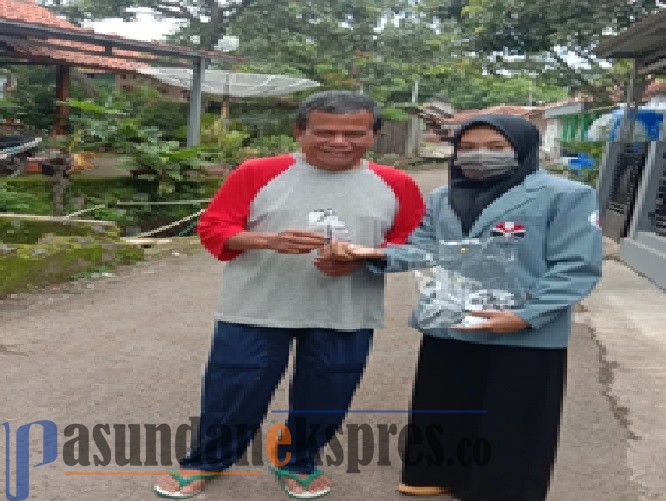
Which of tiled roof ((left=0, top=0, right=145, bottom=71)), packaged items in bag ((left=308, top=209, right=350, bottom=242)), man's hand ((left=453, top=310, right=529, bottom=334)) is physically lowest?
man's hand ((left=453, top=310, right=529, bottom=334))

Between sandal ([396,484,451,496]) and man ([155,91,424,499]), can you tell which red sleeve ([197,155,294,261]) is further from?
sandal ([396,484,451,496])

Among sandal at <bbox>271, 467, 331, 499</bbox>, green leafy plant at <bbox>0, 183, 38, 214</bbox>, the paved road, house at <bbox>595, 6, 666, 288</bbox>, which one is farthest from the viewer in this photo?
green leafy plant at <bbox>0, 183, 38, 214</bbox>

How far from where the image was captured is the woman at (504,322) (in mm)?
2541

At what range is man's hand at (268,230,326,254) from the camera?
8.48 ft

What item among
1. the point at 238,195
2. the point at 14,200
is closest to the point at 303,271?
the point at 238,195

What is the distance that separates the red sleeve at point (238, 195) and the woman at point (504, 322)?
0.35m

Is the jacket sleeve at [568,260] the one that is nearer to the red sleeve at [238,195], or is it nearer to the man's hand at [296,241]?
the man's hand at [296,241]

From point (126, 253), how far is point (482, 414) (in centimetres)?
553

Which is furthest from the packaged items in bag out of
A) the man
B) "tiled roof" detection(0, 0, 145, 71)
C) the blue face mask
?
"tiled roof" detection(0, 0, 145, 71)

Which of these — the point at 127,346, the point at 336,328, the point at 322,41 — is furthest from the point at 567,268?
the point at 322,41

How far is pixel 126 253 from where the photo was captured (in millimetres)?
7691

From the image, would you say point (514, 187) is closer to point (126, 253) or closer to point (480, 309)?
point (480, 309)

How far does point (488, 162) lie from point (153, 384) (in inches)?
97.6

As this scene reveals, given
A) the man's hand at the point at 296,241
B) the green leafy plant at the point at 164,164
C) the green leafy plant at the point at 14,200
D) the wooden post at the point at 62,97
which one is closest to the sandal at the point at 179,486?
the man's hand at the point at 296,241
